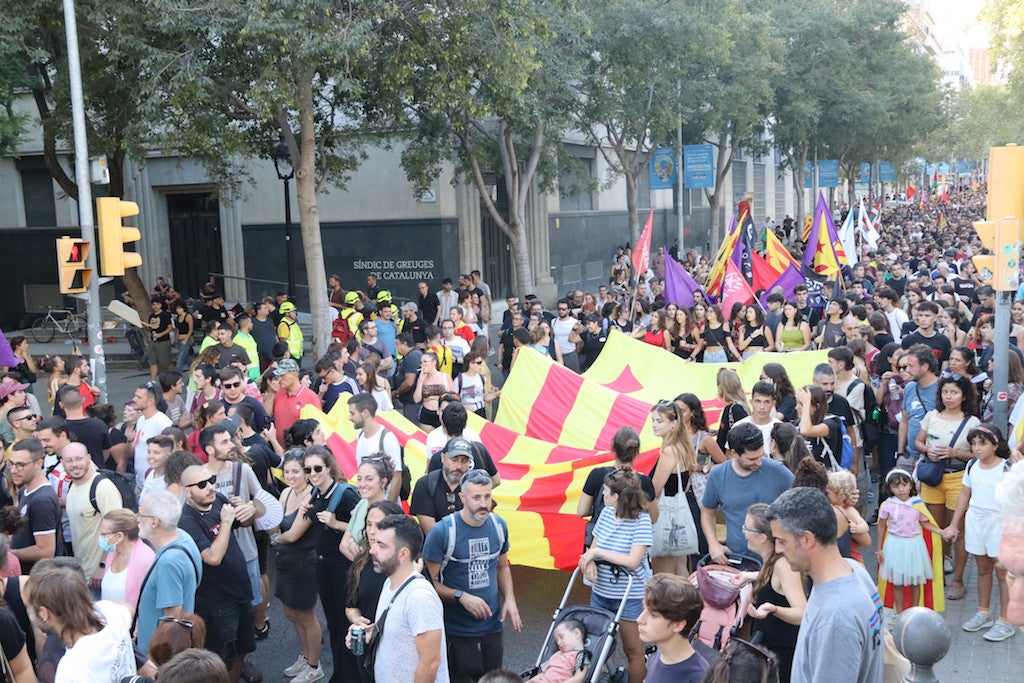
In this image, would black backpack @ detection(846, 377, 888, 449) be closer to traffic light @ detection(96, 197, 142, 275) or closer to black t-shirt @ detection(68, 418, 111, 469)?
black t-shirt @ detection(68, 418, 111, 469)

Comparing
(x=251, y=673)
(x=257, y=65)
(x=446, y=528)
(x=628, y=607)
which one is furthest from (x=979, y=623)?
(x=257, y=65)

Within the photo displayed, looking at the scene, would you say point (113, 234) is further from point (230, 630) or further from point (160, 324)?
point (160, 324)

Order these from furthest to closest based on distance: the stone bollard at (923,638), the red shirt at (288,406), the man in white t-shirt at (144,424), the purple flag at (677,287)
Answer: the purple flag at (677,287), the red shirt at (288,406), the man in white t-shirt at (144,424), the stone bollard at (923,638)

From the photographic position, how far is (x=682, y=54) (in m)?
23.7

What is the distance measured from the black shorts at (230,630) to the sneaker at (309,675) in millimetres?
585

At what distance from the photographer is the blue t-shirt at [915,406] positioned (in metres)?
8.41

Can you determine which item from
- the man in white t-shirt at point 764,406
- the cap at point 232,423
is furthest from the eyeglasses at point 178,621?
the man in white t-shirt at point 764,406

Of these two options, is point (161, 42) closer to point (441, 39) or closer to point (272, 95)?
point (272, 95)

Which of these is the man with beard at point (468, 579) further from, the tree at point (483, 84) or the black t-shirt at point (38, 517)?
the tree at point (483, 84)

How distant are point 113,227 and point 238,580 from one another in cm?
566

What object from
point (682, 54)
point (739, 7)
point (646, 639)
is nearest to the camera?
point (646, 639)

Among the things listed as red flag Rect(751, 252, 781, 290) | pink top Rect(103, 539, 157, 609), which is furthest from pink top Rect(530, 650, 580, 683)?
red flag Rect(751, 252, 781, 290)

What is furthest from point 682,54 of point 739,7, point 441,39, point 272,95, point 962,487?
point 962,487

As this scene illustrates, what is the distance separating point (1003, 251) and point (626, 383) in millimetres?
4436
